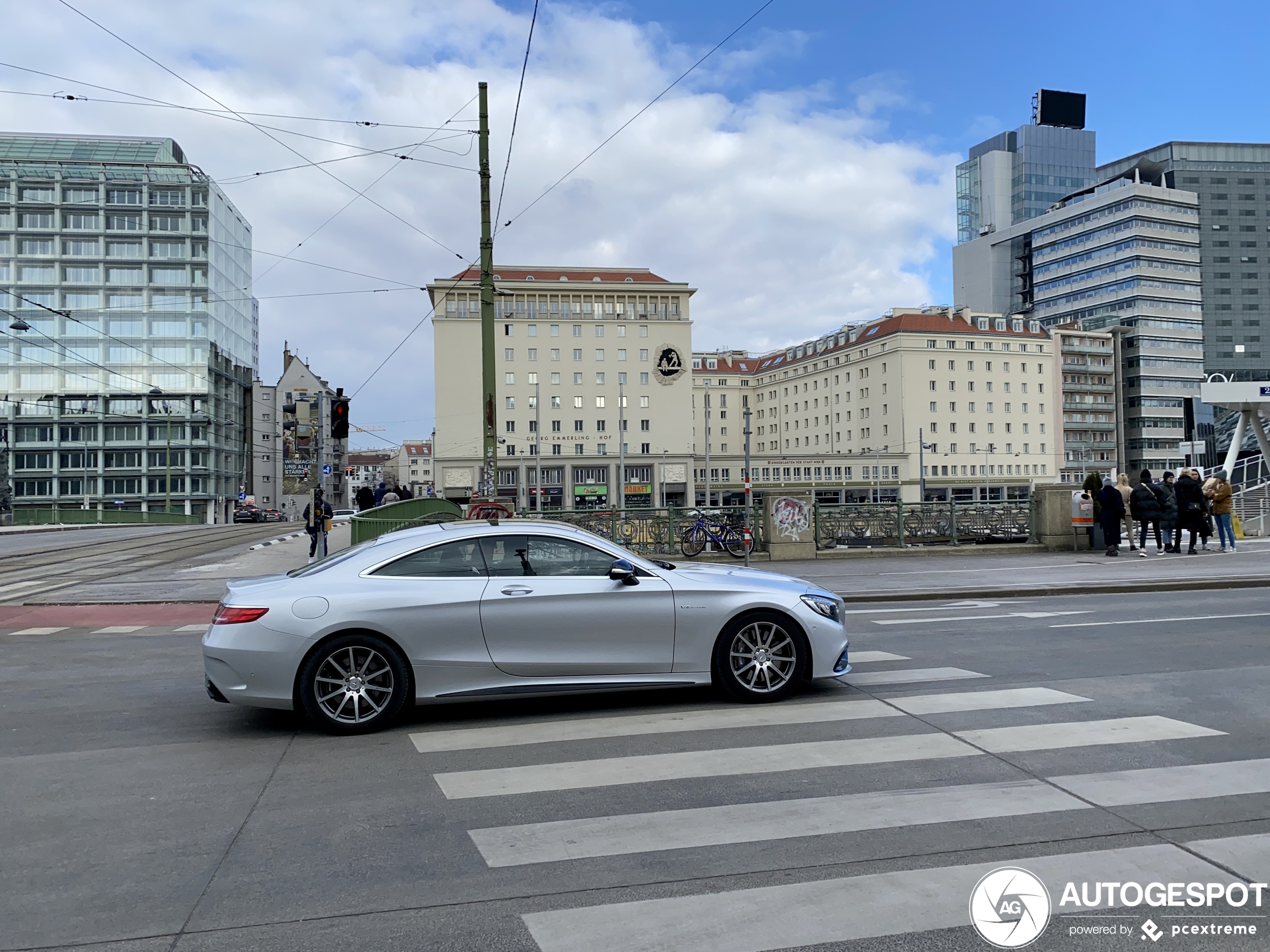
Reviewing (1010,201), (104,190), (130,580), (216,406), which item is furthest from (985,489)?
(130,580)

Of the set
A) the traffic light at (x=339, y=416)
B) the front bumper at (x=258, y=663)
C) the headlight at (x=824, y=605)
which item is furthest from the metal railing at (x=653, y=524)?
the front bumper at (x=258, y=663)

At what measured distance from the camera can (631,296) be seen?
102m

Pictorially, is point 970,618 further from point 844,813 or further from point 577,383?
point 577,383

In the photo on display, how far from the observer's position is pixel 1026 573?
56.9 feet

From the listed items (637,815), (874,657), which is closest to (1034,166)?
(874,657)

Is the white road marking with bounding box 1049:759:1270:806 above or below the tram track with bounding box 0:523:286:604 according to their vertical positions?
above

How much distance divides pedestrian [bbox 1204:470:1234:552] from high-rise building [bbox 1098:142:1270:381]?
121 meters

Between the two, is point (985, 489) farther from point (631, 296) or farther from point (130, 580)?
point (130, 580)

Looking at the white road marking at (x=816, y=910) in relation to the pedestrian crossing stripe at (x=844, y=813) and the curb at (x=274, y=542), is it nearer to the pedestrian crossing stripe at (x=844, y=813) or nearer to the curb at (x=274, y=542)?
the pedestrian crossing stripe at (x=844, y=813)

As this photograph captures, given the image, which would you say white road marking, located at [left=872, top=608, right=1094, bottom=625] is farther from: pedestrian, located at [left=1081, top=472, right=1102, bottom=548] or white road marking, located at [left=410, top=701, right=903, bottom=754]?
pedestrian, located at [left=1081, top=472, right=1102, bottom=548]

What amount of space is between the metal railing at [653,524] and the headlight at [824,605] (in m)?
13.5

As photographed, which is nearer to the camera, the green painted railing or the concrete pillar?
the green painted railing

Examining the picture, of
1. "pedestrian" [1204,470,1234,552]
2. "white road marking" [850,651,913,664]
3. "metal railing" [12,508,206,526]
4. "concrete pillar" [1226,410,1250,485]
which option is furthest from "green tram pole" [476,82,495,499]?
"metal railing" [12,508,206,526]

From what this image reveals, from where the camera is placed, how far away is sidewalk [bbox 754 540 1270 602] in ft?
48.2
